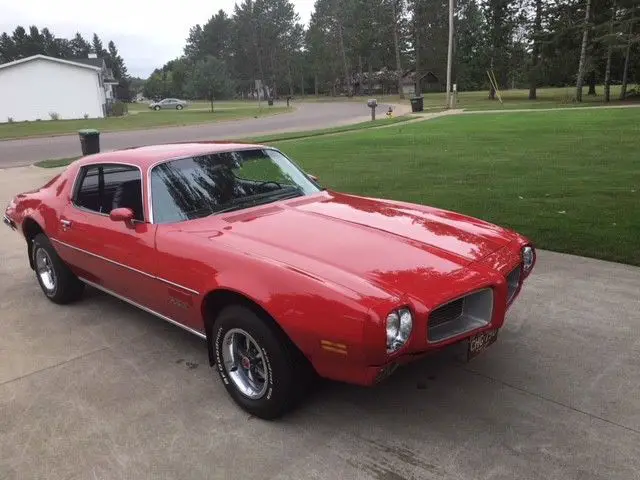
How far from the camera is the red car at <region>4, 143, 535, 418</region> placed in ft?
8.71

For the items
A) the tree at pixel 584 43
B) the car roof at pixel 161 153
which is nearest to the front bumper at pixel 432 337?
the car roof at pixel 161 153

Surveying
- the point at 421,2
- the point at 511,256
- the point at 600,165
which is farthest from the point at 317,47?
the point at 511,256

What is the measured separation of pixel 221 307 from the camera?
327 cm

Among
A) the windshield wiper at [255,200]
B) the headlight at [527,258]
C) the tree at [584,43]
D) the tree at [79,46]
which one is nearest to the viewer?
the headlight at [527,258]

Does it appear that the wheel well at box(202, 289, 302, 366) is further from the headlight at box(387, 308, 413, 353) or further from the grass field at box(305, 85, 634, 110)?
the grass field at box(305, 85, 634, 110)

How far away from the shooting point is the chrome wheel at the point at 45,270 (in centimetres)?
503

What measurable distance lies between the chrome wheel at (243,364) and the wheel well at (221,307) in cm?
15

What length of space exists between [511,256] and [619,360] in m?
1.04

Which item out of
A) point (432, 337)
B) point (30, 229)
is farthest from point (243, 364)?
point (30, 229)

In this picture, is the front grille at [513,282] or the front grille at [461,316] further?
the front grille at [513,282]

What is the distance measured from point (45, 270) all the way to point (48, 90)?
155 ft

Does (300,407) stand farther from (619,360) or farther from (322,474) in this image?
(619,360)

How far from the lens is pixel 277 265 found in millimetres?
2898

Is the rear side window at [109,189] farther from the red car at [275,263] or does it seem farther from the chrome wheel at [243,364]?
the chrome wheel at [243,364]
